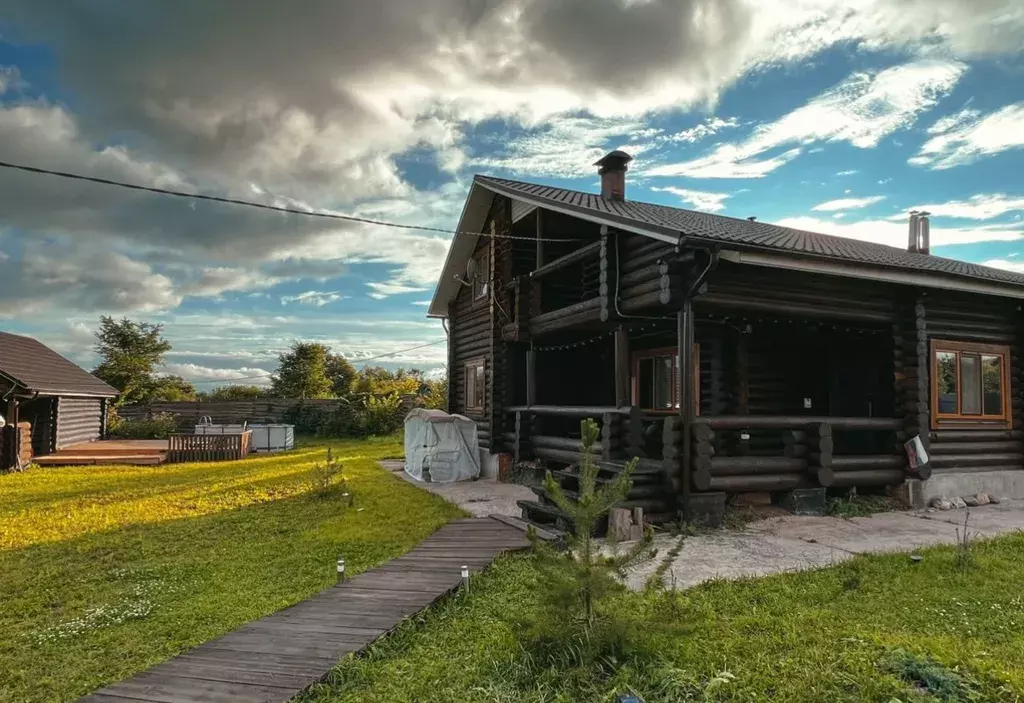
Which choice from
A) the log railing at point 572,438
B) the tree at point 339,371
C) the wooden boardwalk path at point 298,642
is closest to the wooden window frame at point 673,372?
the log railing at point 572,438

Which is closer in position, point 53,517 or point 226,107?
point 226,107

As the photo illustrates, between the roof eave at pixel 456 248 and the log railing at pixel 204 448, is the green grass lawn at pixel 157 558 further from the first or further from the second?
the roof eave at pixel 456 248

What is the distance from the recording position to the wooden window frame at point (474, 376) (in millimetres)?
14086

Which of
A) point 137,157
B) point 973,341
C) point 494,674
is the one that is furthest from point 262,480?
point 973,341

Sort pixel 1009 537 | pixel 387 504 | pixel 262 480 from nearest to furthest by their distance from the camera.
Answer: pixel 1009 537 → pixel 387 504 → pixel 262 480

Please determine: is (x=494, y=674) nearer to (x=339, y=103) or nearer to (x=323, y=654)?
(x=323, y=654)

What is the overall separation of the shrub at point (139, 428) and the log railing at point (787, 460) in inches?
876

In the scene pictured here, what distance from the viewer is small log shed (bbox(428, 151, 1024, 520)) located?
7.91m

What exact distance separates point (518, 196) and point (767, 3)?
5.04 m

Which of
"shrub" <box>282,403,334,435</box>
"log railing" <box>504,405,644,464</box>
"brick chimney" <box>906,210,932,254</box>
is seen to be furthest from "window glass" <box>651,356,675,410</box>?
"shrub" <box>282,403,334,435</box>

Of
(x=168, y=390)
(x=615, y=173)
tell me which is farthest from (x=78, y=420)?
(x=615, y=173)

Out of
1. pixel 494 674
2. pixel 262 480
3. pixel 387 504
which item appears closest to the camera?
pixel 494 674

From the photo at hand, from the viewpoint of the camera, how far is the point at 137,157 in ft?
26.2

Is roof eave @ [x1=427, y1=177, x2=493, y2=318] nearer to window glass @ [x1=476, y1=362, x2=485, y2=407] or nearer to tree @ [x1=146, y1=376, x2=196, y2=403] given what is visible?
window glass @ [x1=476, y1=362, x2=485, y2=407]
